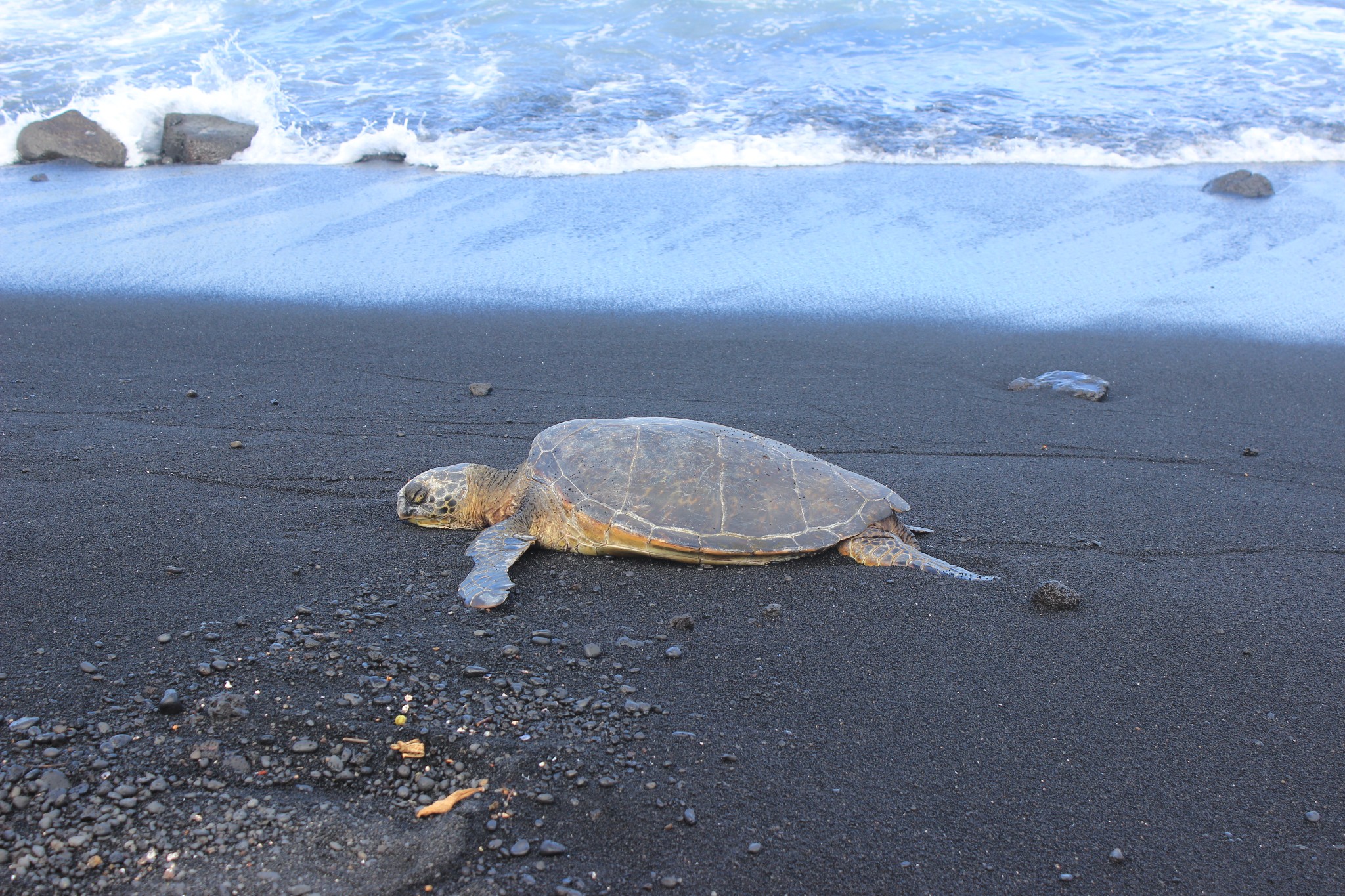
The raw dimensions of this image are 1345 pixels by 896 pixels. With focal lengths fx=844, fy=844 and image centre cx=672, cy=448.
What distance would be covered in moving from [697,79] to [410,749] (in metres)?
11.7

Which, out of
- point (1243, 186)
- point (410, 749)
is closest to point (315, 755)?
point (410, 749)

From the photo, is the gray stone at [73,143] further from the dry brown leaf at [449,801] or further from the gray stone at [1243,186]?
the gray stone at [1243,186]

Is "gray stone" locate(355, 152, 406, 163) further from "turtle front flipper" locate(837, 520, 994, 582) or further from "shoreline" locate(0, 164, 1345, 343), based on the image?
"turtle front flipper" locate(837, 520, 994, 582)

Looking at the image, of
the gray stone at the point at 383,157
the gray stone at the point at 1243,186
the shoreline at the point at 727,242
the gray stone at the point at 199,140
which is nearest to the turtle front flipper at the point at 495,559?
the shoreline at the point at 727,242

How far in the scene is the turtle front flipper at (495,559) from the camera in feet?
9.98

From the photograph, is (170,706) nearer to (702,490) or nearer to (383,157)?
(702,490)

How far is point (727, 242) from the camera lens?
7.35 meters

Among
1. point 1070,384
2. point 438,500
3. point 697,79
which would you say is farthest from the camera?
point 697,79

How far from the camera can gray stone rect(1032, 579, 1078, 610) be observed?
10.1 ft

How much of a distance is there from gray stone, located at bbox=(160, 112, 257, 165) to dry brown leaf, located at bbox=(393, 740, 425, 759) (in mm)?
9051

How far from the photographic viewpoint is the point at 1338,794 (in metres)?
2.22

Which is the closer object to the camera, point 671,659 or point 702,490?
point 671,659

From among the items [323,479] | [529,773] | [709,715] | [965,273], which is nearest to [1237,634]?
[709,715]

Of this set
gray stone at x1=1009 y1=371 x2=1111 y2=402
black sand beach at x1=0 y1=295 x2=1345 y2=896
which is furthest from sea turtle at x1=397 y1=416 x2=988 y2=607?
gray stone at x1=1009 y1=371 x2=1111 y2=402
